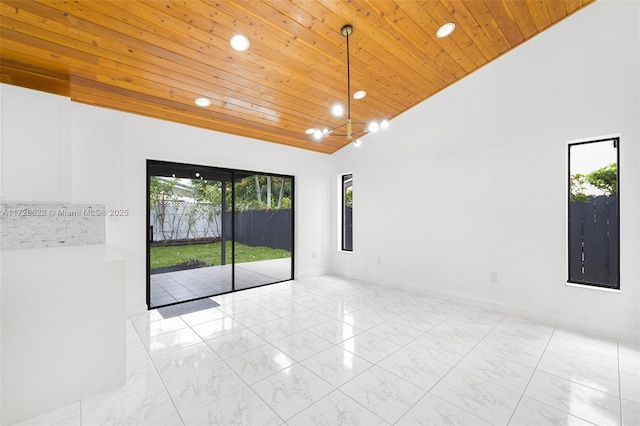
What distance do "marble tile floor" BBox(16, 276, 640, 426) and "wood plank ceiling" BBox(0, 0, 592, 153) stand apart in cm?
274

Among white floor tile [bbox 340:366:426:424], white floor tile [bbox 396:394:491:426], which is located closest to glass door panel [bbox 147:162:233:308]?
white floor tile [bbox 340:366:426:424]

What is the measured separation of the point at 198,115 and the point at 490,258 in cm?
449

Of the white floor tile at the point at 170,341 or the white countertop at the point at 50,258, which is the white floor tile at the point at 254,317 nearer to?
the white floor tile at the point at 170,341

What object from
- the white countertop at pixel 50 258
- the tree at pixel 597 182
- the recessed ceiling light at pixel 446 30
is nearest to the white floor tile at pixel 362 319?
the white countertop at pixel 50 258

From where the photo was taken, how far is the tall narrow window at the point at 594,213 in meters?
2.96

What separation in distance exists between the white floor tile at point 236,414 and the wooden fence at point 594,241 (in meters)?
3.63

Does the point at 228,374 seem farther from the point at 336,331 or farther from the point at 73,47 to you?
the point at 73,47

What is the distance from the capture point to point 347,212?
580 centimetres

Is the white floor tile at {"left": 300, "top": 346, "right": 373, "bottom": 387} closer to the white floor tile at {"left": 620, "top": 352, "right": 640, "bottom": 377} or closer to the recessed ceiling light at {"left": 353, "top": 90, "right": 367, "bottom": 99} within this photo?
the white floor tile at {"left": 620, "top": 352, "right": 640, "bottom": 377}

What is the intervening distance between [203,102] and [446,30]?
2.95 metres

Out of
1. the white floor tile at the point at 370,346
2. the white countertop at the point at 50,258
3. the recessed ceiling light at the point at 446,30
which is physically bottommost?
the white floor tile at the point at 370,346

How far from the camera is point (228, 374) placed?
2219 millimetres

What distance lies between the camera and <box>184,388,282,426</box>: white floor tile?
5.62 ft

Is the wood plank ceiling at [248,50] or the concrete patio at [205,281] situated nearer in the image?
the wood plank ceiling at [248,50]
